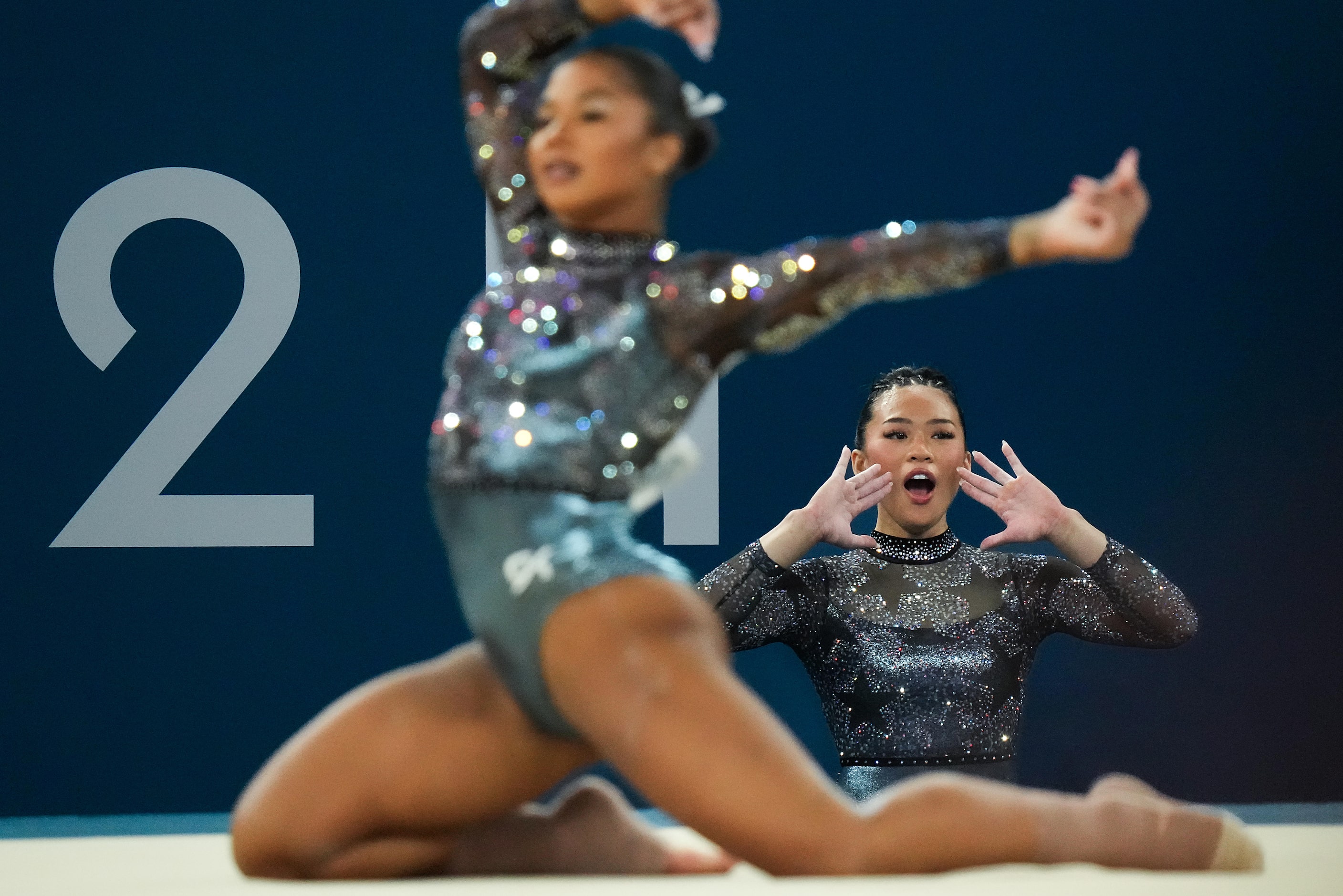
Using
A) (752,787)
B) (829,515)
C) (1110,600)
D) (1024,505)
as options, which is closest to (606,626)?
(752,787)

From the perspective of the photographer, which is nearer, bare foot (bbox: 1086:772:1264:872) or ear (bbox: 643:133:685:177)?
bare foot (bbox: 1086:772:1264:872)

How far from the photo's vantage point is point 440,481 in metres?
1.07

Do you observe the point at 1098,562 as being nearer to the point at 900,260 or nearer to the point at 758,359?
the point at 758,359

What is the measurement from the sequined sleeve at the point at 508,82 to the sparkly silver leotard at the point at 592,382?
0.11m

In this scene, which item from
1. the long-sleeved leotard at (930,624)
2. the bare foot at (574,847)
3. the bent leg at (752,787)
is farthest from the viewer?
the long-sleeved leotard at (930,624)

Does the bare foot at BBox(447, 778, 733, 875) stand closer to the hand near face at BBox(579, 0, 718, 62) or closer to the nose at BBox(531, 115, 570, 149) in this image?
the nose at BBox(531, 115, 570, 149)

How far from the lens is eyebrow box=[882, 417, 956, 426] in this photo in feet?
7.04

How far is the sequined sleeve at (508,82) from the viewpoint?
1183 mm

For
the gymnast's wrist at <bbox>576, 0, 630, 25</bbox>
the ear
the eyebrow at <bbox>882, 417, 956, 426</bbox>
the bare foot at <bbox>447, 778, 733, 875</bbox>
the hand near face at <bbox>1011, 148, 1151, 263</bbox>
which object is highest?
the gymnast's wrist at <bbox>576, 0, 630, 25</bbox>

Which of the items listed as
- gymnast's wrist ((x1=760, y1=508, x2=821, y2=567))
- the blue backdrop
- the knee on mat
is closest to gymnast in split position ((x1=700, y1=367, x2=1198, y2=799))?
gymnast's wrist ((x1=760, y1=508, x2=821, y2=567))

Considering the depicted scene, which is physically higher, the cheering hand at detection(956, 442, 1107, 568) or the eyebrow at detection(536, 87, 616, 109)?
the eyebrow at detection(536, 87, 616, 109)

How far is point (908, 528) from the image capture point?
7.17 ft

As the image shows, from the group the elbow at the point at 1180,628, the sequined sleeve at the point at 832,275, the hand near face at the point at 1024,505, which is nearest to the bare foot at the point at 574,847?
the sequined sleeve at the point at 832,275

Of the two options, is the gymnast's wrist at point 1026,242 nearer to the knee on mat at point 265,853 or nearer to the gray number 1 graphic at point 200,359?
the knee on mat at point 265,853
